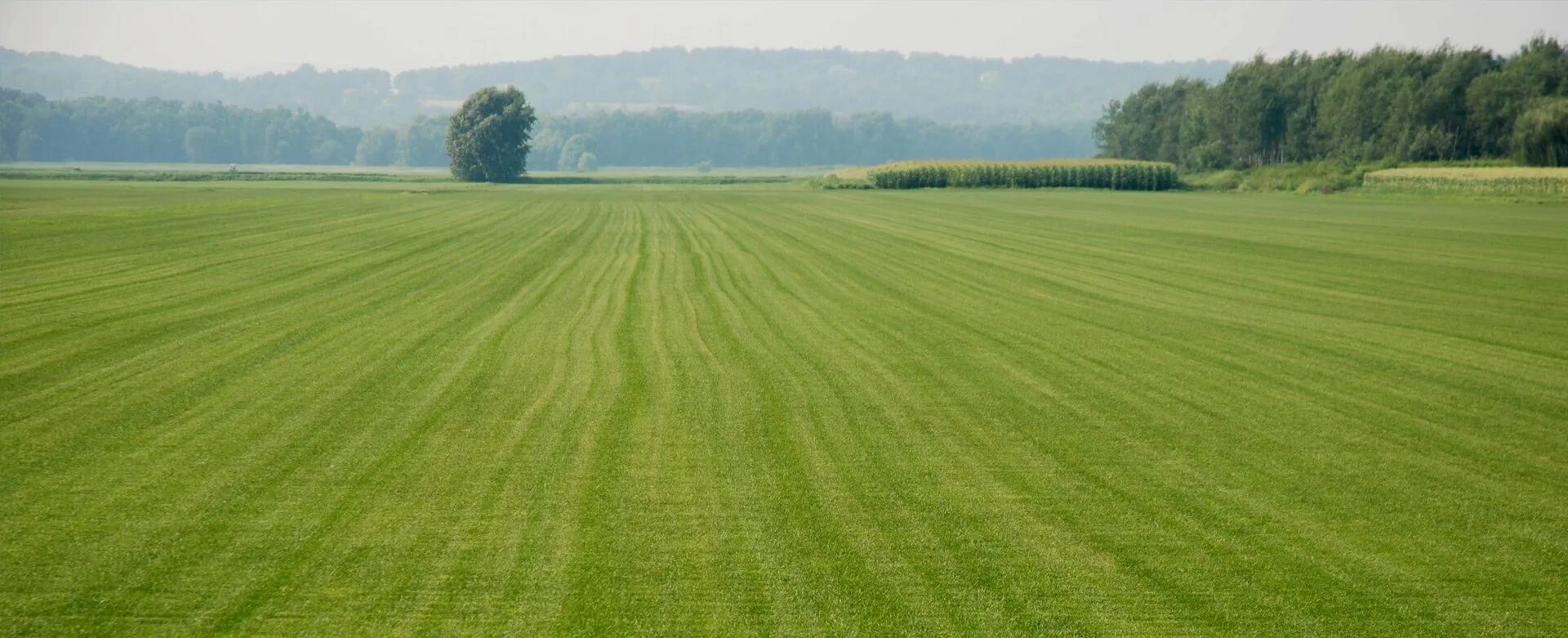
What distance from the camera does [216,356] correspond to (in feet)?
36.7

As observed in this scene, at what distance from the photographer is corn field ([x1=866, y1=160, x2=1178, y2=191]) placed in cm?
6475

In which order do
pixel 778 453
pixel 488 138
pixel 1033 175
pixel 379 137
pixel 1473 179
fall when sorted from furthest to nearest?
pixel 379 137
pixel 488 138
pixel 1033 175
pixel 1473 179
pixel 778 453

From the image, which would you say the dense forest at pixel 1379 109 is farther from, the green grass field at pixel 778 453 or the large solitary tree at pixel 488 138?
the large solitary tree at pixel 488 138

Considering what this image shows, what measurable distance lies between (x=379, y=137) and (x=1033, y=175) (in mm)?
131712

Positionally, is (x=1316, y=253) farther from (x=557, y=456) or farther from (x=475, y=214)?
(x=475, y=214)

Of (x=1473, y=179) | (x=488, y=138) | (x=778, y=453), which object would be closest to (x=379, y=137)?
(x=488, y=138)

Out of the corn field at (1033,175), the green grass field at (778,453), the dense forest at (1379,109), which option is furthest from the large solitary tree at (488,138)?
the green grass field at (778,453)

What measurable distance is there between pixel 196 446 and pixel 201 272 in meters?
11.9

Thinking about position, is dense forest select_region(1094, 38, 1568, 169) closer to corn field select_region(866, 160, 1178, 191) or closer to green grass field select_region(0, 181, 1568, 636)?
corn field select_region(866, 160, 1178, 191)

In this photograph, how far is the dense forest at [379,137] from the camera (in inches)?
5295

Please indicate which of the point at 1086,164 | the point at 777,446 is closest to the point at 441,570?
the point at 777,446

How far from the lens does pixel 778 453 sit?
796 centimetres

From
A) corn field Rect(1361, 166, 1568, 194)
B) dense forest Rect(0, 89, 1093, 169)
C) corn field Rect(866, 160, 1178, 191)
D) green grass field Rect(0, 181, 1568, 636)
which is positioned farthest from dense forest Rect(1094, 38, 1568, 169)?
dense forest Rect(0, 89, 1093, 169)

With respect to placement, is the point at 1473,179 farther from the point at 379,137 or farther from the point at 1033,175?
the point at 379,137
